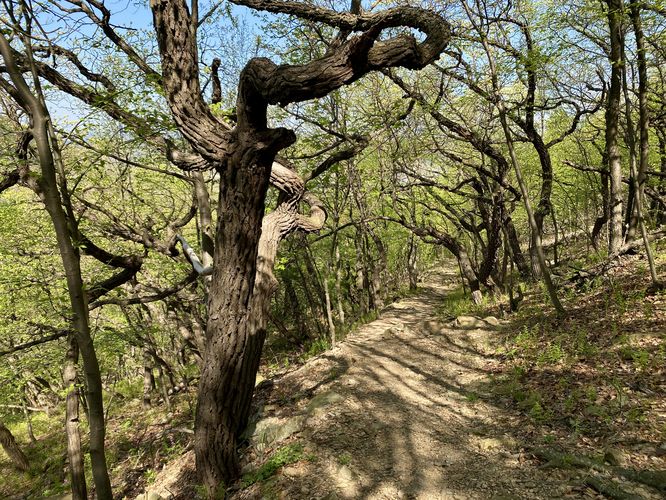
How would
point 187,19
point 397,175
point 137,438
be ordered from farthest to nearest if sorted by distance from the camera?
point 397,175, point 137,438, point 187,19

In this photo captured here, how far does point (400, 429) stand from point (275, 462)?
6.03 ft

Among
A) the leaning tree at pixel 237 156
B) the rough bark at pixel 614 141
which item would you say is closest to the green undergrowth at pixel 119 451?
the leaning tree at pixel 237 156

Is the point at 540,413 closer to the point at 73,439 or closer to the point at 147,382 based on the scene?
the point at 73,439

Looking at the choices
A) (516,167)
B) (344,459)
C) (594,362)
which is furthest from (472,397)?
(516,167)

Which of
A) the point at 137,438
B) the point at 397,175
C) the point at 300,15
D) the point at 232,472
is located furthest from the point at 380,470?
the point at 397,175

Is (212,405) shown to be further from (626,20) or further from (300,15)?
(626,20)

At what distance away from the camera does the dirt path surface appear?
4.25 m

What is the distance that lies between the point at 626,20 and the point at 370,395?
827cm

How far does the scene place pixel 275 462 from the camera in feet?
15.7

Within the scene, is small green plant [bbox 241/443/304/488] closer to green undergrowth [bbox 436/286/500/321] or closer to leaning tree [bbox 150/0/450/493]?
leaning tree [bbox 150/0/450/493]

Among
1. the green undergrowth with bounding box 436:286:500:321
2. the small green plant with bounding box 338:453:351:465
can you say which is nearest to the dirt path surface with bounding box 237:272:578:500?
the small green plant with bounding box 338:453:351:465

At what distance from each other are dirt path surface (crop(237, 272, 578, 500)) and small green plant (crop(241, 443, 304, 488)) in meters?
0.10

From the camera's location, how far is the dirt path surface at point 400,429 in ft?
14.0

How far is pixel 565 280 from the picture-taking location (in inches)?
392
